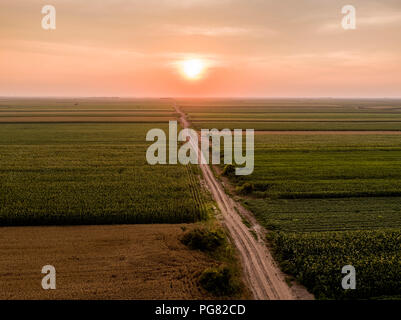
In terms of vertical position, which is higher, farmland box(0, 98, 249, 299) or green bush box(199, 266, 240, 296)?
farmland box(0, 98, 249, 299)

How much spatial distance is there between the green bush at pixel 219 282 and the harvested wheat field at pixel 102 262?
450mm

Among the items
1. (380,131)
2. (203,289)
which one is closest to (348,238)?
(203,289)

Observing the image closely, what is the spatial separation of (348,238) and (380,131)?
67173mm

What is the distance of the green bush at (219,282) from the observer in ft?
44.7

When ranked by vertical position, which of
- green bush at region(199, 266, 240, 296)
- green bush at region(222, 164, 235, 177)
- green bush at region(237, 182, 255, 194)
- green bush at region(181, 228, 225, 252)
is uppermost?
green bush at region(222, 164, 235, 177)

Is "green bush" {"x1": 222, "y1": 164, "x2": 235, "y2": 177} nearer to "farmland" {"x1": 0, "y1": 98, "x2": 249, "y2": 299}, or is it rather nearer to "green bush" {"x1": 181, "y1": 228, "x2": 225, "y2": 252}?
"farmland" {"x1": 0, "y1": 98, "x2": 249, "y2": 299}

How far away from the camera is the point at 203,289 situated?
13.8m

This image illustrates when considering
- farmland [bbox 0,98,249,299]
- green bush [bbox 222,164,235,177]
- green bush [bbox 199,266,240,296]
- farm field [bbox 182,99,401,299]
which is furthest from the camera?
green bush [bbox 222,164,235,177]

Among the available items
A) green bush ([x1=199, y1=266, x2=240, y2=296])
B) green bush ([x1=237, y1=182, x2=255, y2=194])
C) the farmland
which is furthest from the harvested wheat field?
green bush ([x1=237, y1=182, x2=255, y2=194])

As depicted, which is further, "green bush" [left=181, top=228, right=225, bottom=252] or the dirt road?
"green bush" [left=181, top=228, right=225, bottom=252]

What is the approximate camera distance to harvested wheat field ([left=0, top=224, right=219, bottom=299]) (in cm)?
1347

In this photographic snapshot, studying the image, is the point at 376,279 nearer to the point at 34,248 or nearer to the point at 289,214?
the point at 289,214

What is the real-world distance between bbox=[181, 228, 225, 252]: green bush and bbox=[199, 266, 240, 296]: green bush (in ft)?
9.77
